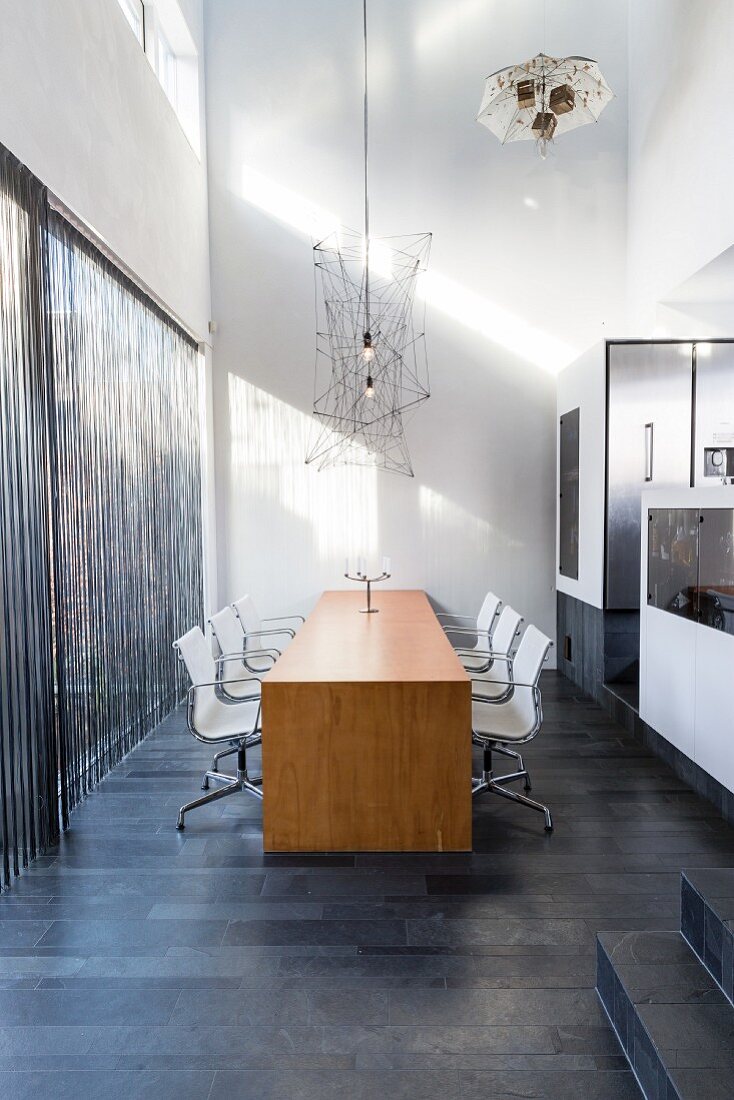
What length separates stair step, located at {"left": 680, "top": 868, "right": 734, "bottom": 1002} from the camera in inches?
83.7

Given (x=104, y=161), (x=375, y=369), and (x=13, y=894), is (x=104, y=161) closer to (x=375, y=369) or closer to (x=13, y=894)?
(x=375, y=369)

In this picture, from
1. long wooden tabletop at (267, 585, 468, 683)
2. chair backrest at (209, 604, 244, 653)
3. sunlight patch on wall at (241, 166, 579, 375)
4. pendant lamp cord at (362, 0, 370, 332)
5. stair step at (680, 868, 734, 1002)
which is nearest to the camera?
stair step at (680, 868, 734, 1002)

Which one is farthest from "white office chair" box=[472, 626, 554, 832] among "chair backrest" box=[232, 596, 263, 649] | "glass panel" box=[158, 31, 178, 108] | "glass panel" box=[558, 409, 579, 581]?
"glass panel" box=[158, 31, 178, 108]

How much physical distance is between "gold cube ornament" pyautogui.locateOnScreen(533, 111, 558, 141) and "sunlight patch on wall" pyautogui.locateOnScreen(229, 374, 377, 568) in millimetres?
2954

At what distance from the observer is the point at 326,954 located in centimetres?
254

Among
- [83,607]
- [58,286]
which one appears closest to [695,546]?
[83,607]

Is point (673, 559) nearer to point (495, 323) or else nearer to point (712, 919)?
point (712, 919)


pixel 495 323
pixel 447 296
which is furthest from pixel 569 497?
pixel 447 296

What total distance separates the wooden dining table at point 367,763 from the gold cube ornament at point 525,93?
14.6ft

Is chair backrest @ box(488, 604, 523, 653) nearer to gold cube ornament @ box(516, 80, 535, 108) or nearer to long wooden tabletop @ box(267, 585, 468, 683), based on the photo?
long wooden tabletop @ box(267, 585, 468, 683)

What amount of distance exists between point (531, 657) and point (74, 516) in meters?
2.43

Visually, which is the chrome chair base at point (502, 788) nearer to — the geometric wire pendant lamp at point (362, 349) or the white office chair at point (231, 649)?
the white office chair at point (231, 649)

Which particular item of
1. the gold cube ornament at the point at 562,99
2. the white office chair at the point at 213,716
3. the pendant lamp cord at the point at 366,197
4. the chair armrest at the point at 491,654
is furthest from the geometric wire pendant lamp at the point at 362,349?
the white office chair at the point at 213,716

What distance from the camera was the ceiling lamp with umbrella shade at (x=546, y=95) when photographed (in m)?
5.22
